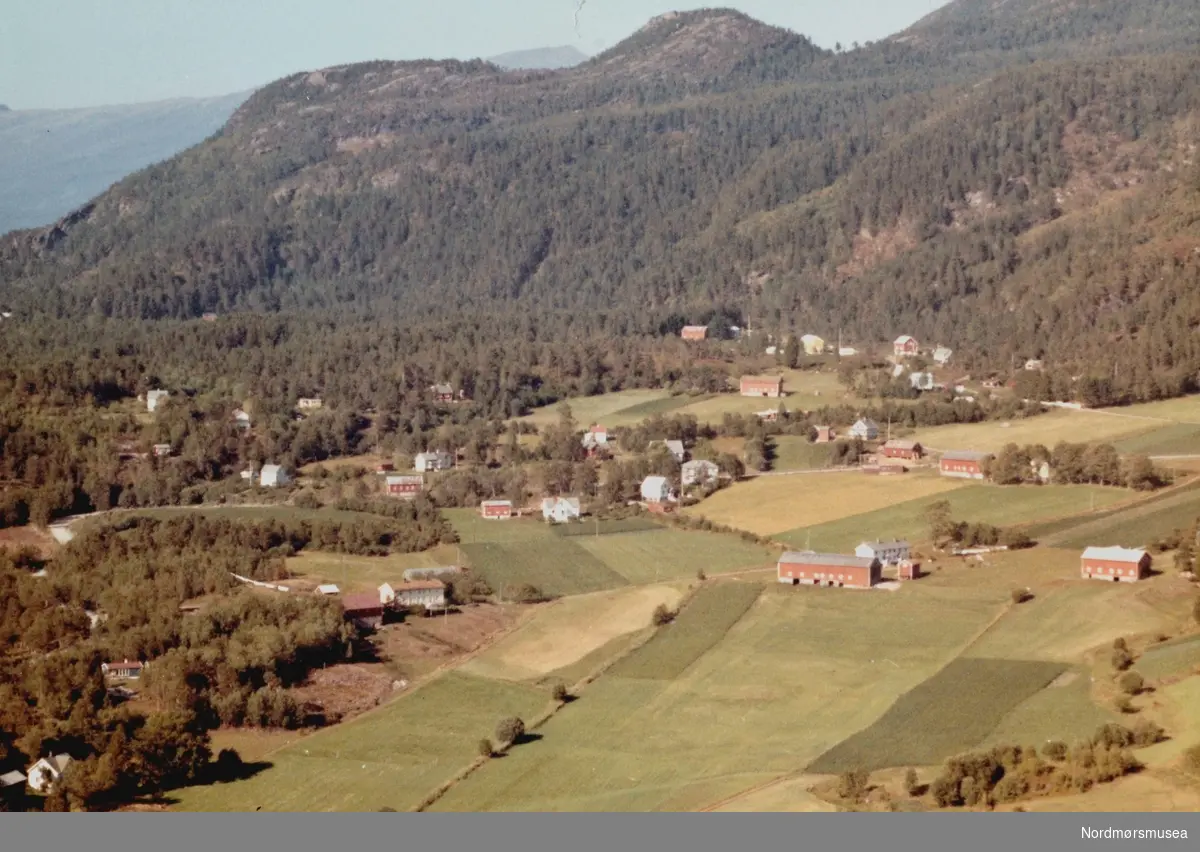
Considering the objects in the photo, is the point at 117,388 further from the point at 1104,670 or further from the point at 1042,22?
the point at 1042,22

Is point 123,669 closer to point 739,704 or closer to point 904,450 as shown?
point 739,704

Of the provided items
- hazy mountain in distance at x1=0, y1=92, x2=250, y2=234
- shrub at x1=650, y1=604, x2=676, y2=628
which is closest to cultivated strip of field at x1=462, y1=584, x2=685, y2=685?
shrub at x1=650, y1=604, x2=676, y2=628

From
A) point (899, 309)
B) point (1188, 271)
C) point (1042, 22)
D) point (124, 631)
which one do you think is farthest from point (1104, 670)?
point (1042, 22)

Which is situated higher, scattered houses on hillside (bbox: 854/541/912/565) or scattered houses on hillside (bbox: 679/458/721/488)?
scattered houses on hillside (bbox: 679/458/721/488)

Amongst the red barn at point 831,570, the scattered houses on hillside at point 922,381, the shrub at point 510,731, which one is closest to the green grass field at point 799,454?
the scattered houses on hillside at point 922,381

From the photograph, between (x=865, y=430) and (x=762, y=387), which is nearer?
(x=865, y=430)

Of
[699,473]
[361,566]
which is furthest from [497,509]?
[361,566]

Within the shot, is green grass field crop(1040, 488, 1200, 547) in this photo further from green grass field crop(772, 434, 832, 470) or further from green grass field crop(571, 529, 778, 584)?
green grass field crop(772, 434, 832, 470)
